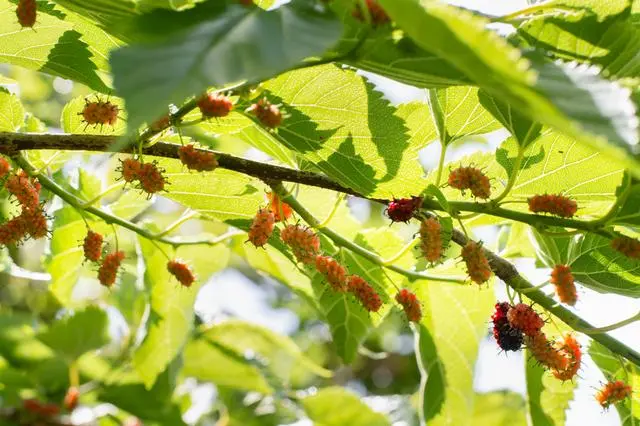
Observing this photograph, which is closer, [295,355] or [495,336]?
[495,336]

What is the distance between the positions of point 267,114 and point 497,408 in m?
1.96

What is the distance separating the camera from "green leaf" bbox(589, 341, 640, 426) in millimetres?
1700

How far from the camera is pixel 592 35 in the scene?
44.6 inches

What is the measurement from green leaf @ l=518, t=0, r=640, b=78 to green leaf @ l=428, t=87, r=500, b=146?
293mm

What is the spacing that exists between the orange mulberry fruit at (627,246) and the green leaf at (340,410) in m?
1.54

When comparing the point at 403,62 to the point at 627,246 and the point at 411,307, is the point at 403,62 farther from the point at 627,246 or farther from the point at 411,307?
the point at 411,307

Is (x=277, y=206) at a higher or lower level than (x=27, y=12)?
lower

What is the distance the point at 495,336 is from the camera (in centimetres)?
162

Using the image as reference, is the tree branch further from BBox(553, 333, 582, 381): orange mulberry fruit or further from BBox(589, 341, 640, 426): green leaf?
BBox(589, 341, 640, 426): green leaf

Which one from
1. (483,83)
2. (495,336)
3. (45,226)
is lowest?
(495,336)

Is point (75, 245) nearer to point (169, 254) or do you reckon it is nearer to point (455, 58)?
point (169, 254)

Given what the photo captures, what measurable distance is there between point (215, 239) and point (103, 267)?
1.01ft

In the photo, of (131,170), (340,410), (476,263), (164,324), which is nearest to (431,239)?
(476,263)

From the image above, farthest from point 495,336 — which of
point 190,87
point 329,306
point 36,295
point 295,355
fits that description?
point 36,295
